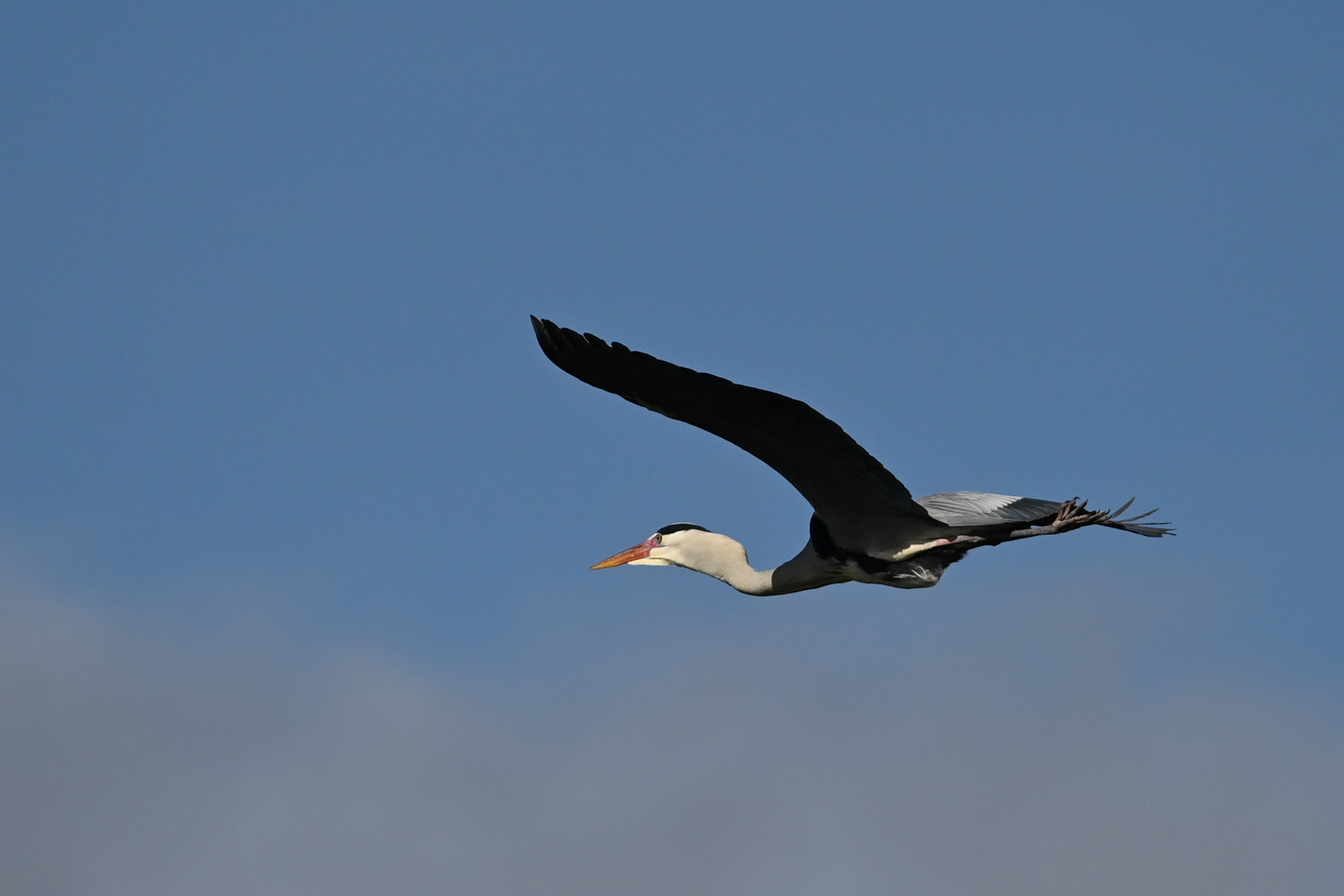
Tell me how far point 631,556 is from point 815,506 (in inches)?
109

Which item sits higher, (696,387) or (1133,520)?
(1133,520)

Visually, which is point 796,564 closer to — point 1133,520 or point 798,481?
point 798,481

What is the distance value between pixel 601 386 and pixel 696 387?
0.83 m

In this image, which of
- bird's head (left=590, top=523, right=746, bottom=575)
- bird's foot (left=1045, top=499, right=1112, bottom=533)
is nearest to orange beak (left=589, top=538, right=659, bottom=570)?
bird's head (left=590, top=523, right=746, bottom=575)

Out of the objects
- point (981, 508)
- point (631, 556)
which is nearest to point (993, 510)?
point (981, 508)

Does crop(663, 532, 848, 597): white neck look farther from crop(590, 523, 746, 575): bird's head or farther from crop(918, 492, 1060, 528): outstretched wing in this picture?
crop(918, 492, 1060, 528): outstretched wing

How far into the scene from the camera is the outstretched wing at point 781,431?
11.0 m

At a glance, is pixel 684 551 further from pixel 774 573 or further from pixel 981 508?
pixel 981 508

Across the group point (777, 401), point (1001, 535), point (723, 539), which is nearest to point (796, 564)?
point (723, 539)

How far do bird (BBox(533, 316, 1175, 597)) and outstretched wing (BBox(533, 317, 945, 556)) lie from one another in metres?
0.01

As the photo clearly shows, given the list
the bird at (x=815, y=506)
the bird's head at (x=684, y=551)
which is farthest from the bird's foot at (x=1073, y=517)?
the bird's head at (x=684, y=551)

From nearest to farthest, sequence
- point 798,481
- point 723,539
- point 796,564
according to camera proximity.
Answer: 1. point 798,481
2. point 796,564
3. point 723,539

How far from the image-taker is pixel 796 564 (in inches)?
540

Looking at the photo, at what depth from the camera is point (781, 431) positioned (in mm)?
11656
